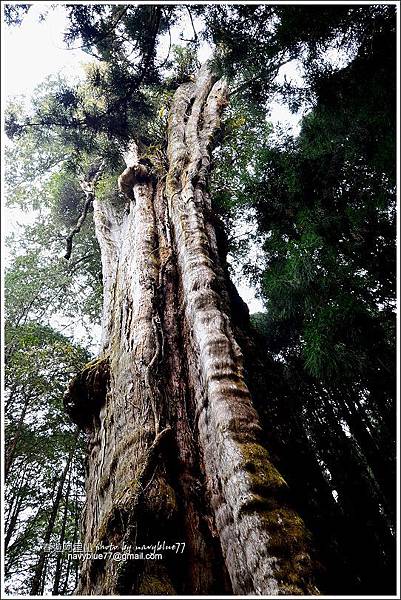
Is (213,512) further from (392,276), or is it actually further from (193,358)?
(392,276)

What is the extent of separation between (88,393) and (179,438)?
1118 mm

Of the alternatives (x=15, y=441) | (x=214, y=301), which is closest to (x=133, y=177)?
(x=214, y=301)

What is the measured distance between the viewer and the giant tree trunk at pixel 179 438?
1.86 metres

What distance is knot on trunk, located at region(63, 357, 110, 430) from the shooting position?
344 cm

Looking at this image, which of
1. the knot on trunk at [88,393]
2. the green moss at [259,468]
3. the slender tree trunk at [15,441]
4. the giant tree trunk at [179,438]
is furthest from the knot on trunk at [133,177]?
the green moss at [259,468]

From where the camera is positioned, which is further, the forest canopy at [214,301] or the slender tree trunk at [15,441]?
the slender tree trunk at [15,441]

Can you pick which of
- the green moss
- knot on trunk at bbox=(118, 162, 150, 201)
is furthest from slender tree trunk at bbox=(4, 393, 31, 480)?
the green moss

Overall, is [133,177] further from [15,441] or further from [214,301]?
[15,441]

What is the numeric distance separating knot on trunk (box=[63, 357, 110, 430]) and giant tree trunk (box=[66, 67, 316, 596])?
0.01 metres

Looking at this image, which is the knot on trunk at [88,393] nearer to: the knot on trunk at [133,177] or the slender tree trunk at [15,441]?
the slender tree trunk at [15,441]

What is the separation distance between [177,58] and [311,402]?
8270 mm

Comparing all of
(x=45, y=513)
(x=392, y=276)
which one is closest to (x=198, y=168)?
(x=392, y=276)

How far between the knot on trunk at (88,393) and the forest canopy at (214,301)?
0.02 m

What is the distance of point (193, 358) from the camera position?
3211mm
